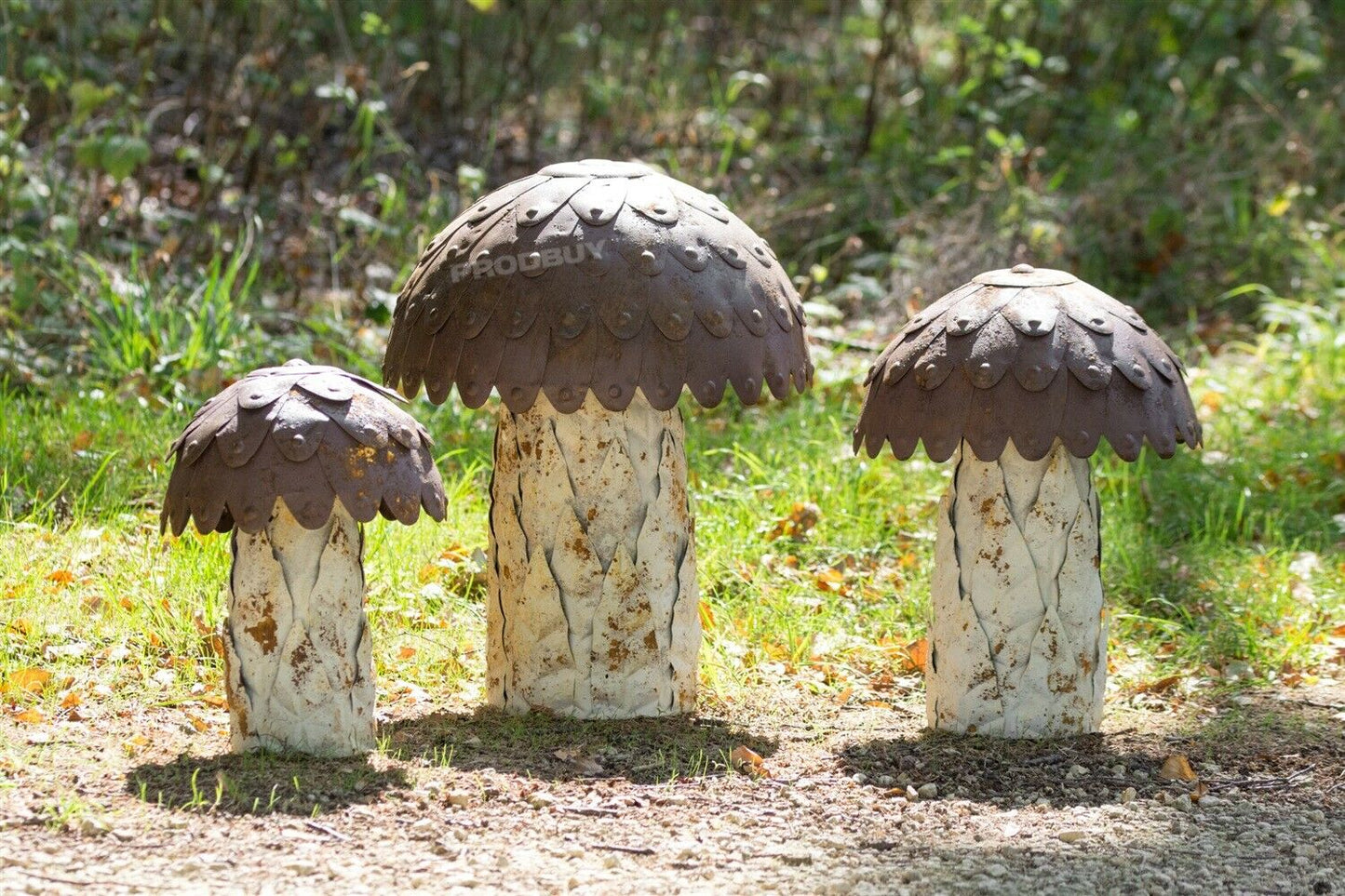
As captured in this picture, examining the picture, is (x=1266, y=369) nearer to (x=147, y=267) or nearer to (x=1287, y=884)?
(x=1287, y=884)

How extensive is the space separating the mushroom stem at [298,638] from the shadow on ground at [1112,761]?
1.23 metres

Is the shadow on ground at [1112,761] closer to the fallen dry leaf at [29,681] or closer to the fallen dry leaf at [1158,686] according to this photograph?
the fallen dry leaf at [1158,686]

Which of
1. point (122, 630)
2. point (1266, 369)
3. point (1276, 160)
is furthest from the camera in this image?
point (1276, 160)

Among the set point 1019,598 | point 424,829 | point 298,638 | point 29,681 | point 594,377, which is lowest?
point 424,829

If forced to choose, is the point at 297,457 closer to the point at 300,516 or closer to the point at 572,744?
the point at 300,516

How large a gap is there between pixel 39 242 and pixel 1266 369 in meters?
5.80

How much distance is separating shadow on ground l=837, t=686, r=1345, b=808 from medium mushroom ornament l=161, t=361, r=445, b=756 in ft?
4.08

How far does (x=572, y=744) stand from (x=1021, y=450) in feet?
4.23

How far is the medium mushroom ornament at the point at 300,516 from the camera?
3.12 meters

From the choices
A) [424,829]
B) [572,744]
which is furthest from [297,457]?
[572,744]

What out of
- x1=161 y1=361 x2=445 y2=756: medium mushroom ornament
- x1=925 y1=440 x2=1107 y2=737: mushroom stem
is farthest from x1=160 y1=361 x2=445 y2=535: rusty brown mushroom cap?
x1=925 y1=440 x2=1107 y2=737: mushroom stem

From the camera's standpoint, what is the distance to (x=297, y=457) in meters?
3.11

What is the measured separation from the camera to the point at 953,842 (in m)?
3.13

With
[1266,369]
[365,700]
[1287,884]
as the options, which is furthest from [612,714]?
[1266,369]
